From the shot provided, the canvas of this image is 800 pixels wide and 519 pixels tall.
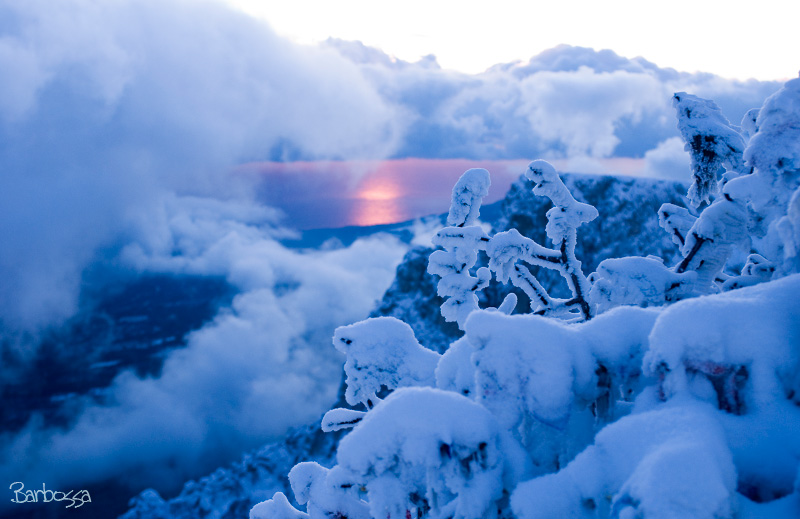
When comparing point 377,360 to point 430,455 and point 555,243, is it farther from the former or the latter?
point 555,243

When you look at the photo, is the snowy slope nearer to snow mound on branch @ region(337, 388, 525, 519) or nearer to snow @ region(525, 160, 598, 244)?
snow @ region(525, 160, 598, 244)

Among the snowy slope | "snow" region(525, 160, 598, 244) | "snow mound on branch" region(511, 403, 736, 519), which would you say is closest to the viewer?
"snow mound on branch" region(511, 403, 736, 519)

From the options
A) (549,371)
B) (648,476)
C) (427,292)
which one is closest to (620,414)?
(549,371)

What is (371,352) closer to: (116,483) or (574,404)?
(574,404)

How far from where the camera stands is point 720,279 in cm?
448

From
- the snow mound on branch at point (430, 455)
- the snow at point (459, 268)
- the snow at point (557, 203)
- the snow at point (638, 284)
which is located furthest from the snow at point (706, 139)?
the snow mound on branch at point (430, 455)

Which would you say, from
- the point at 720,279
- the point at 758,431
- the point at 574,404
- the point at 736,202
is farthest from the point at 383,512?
the point at 720,279

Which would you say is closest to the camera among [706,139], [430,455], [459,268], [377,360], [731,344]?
[731,344]

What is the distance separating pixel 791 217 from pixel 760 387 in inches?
43.4

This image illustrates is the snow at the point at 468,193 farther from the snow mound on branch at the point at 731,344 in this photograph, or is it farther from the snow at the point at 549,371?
the snow mound on branch at the point at 731,344

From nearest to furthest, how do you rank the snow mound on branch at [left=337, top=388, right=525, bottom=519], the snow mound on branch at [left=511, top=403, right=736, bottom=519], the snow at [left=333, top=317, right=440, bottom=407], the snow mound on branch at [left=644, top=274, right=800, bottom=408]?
the snow mound on branch at [left=511, top=403, right=736, bottom=519]
the snow mound on branch at [left=644, top=274, right=800, bottom=408]
the snow mound on branch at [left=337, top=388, right=525, bottom=519]
the snow at [left=333, top=317, right=440, bottom=407]

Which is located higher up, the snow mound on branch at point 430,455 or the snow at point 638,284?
the snow at point 638,284

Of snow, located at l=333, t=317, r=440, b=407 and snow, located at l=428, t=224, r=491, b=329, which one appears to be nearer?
snow, located at l=333, t=317, r=440, b=407

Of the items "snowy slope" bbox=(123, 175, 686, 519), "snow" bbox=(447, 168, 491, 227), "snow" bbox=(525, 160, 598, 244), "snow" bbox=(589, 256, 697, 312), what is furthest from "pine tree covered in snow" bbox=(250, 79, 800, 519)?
"snowy slope" bbox=(123, 175, 686, 519)
